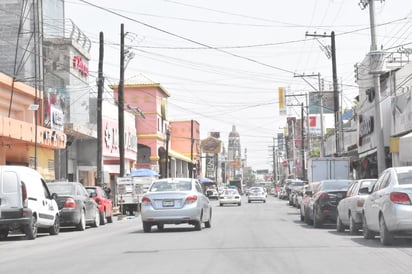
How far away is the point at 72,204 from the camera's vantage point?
23312mm

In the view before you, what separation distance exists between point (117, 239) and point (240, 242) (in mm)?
3979

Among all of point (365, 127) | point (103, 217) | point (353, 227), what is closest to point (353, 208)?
point (353, 227)

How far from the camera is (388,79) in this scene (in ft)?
146

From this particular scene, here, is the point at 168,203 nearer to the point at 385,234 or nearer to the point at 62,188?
the point at 62,188

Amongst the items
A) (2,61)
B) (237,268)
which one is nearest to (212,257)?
(237,268)

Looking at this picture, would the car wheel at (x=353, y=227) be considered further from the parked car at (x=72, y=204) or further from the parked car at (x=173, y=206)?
the parked car at (x=72, y=204)

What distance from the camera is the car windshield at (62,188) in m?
23.9

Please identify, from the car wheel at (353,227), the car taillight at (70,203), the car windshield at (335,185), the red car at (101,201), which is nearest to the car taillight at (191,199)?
the car wheel at (353,227)

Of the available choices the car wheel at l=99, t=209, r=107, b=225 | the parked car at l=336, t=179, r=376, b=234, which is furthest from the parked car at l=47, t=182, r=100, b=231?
the parked car at l=336, t=179, r=376, b=234

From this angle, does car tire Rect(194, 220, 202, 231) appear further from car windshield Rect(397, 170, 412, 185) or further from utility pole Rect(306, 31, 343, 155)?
utility pole Rect(306, 31, 343, 155)

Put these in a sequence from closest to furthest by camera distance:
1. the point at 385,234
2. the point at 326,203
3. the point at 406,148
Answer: the point at 385,234
the point at 326,203
the point at 406,148

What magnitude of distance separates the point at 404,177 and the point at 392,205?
2.96 ft

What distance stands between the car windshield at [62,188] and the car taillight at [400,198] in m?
12.7

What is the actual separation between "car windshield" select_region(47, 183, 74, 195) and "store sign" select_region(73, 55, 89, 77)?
18.5 meters
